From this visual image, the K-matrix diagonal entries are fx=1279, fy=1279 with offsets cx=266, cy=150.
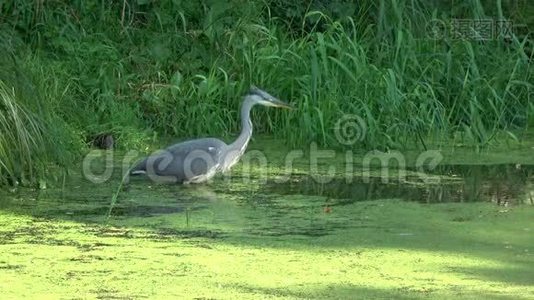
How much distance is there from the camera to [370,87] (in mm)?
8391

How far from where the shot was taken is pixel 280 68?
8.74 metres

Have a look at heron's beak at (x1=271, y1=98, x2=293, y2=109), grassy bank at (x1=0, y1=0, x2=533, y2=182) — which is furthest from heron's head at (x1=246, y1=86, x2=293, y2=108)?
grassy bank at (x1=0, y1=0, x2=533, y2=182)

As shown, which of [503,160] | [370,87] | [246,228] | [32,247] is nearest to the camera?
[32,247]

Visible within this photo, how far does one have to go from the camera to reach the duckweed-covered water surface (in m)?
4.98

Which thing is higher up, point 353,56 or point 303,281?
point 353,56

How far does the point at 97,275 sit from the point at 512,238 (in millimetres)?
1940

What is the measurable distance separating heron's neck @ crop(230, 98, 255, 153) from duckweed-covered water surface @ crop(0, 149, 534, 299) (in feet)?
0.58

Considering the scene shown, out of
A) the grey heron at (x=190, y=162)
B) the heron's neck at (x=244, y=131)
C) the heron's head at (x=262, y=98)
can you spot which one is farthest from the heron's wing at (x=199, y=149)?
the heron's head at (x=262, y=98)

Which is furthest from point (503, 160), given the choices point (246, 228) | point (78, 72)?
point (78, 72)

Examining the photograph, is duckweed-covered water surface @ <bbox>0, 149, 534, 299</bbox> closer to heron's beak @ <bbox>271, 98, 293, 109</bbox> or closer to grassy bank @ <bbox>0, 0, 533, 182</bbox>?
heron's beak @ <bbox>271, 98, 293, 109</bbox>

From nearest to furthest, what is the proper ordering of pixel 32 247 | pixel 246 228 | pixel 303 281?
pixel 303 281, pixel 32 247, pixel 246 228

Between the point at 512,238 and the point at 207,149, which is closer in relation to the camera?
the point at 512,238

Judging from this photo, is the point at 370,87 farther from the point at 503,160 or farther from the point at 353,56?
the point at 503,160

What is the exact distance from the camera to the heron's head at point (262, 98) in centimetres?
791
